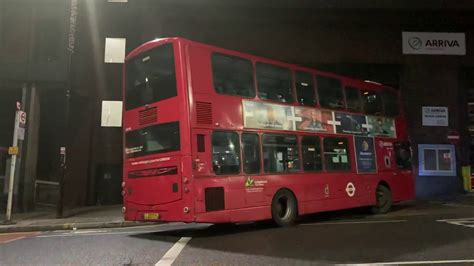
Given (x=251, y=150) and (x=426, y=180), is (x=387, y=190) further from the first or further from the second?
(x=426, y=180)

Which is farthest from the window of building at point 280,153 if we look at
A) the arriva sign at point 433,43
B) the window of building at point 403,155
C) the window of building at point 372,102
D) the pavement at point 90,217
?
the arriva sign at point 433,43

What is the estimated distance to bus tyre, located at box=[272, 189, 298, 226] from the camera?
1185 centimetres

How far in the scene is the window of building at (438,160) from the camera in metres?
23.7

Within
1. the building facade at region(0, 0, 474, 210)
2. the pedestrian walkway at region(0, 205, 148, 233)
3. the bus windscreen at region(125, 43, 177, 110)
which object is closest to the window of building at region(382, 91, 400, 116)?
the building facade at region(0, 0, 474, 210)

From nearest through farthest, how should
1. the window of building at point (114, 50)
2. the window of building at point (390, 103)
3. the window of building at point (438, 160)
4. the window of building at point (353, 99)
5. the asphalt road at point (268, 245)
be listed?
the asphalt road at point (268, 245)
the window of building at point (353, 99)
the window of building at point (390, 103)
the window of building at point (114, 50)
the window of building at point (438, 160)

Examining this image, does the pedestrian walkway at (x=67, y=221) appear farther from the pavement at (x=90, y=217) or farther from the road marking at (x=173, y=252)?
the road marking at (x=173, y=252)

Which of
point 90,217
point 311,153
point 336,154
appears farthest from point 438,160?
point 90,217

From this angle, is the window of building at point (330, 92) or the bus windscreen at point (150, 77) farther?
the window of building at point (330, 92)

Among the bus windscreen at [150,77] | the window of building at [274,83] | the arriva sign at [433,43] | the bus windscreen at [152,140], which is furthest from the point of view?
the arriva sign at [433,43]

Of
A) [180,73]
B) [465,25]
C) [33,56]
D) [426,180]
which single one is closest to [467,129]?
[426,180]

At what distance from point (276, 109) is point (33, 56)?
38.7 ft

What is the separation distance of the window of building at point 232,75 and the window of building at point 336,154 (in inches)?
122

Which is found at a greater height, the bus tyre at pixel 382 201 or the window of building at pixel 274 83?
the window of building at pixel 274 83

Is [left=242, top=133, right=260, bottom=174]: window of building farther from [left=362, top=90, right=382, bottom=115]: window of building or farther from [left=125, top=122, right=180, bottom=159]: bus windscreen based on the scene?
[left=362, top=90, right=382, bottom=115]: window of building
